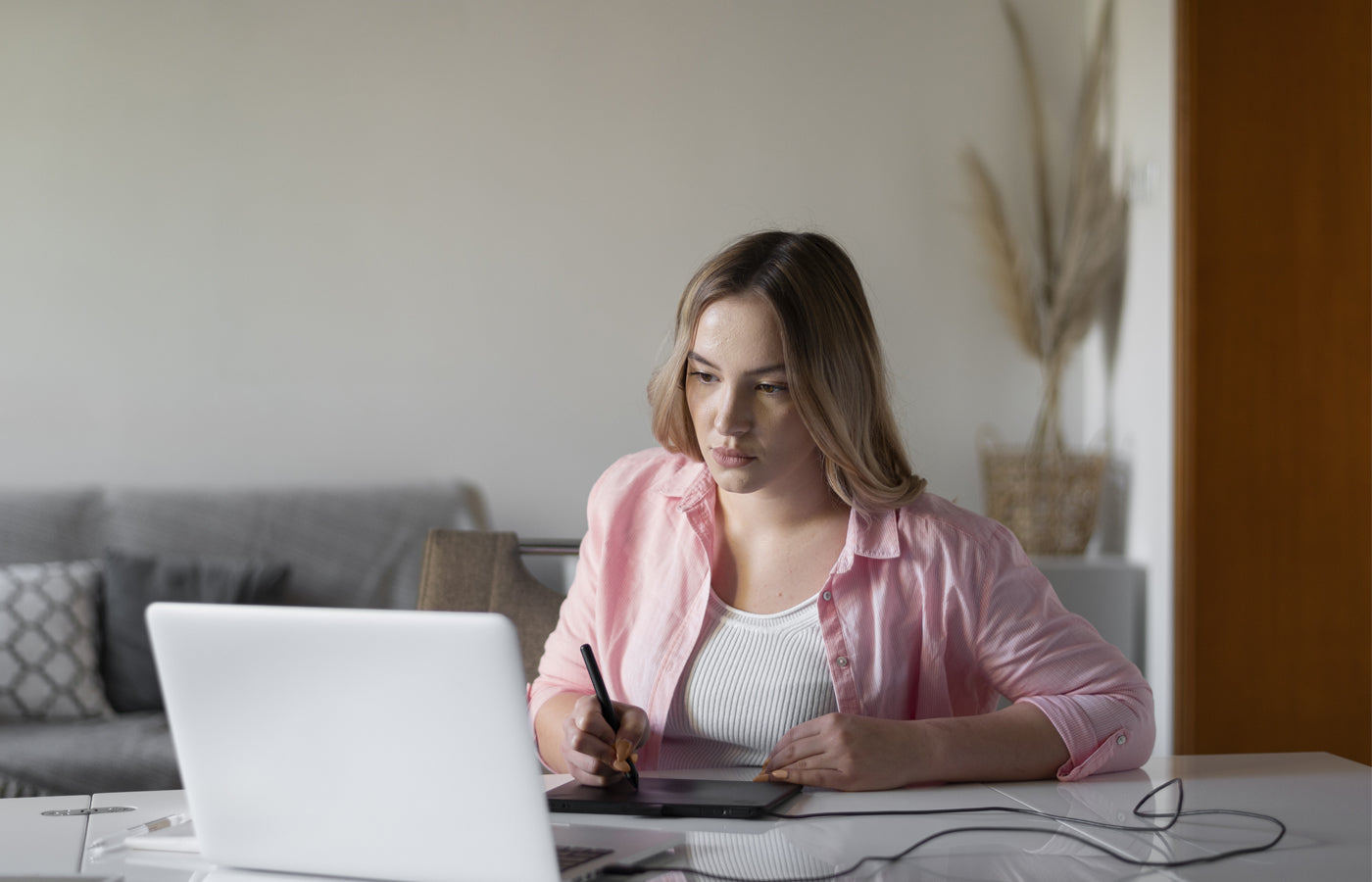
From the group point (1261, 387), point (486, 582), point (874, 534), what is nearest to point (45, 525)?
point (486, 582)

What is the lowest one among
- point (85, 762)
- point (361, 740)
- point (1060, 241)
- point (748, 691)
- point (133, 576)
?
point (85, 762)

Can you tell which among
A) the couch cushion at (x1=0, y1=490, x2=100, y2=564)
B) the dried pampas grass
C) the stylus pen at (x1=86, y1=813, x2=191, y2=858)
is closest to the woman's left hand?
the stylus pen at (x1=86, y1=813, x2=191, y2=858)

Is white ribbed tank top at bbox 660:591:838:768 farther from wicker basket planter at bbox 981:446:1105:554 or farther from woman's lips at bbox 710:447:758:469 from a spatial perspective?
wicker basket planter at bbox 981:446:1105:554

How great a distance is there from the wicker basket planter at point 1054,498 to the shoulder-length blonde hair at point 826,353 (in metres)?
1.66

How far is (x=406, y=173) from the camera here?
10.5ft

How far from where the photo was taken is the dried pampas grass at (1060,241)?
3.13 meters

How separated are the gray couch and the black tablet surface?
1.56 m

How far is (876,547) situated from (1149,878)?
0.56 metres

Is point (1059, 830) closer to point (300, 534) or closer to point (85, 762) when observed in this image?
point (85, 762)

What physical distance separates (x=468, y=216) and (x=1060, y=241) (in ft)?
5.06

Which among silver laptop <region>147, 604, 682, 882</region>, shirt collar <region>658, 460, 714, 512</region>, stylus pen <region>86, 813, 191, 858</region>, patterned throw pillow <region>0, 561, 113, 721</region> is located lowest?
patterned throw pillow <region>0, 561, 113, 721</region>

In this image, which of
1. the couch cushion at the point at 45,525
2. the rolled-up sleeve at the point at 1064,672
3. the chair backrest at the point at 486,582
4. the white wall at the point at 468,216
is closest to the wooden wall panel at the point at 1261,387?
the white wall at the point at 468,216

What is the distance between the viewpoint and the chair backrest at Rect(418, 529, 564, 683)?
211 cm

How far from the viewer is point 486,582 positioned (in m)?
2.14
